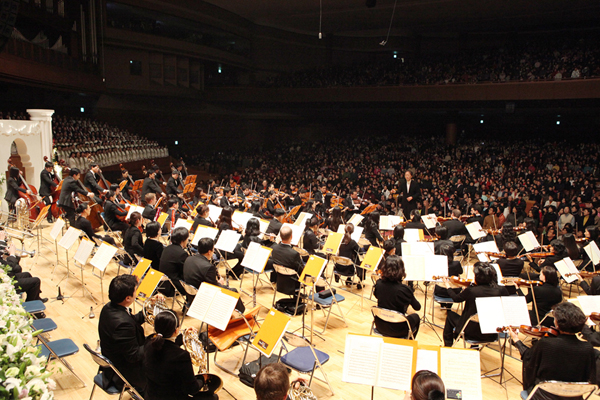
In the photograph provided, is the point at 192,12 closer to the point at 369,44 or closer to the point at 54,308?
the point at 369,44

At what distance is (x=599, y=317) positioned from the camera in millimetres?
4414

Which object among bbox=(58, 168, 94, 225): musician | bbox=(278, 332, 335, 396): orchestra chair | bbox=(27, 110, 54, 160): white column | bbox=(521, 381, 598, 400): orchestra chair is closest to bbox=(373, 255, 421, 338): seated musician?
bbox=(278, 332, 335, 396): orchestra chair

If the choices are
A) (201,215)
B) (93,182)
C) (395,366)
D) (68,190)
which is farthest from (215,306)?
Answer: (93,182)

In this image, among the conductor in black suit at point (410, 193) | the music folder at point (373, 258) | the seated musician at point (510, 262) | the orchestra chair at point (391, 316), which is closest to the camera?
the orchestra chair at point (391, 316)

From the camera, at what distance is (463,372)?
10.7 ft

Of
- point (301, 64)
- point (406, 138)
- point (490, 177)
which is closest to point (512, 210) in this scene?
point (490, 177)

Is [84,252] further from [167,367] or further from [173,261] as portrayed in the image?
[167,367]

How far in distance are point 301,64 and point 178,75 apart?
9024 mm

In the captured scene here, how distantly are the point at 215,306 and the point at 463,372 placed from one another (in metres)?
2.32

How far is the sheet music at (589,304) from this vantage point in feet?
15.2

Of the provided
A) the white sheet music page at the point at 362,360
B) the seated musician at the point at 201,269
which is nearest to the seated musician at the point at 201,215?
the seated musician at the point at 201,269

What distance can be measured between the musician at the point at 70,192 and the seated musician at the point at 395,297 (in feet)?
24.2

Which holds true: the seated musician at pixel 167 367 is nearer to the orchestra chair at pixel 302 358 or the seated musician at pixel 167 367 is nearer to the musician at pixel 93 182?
the orchestra chair at pixel 302 358

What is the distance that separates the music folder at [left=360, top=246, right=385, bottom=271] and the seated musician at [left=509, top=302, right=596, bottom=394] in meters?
2.69
